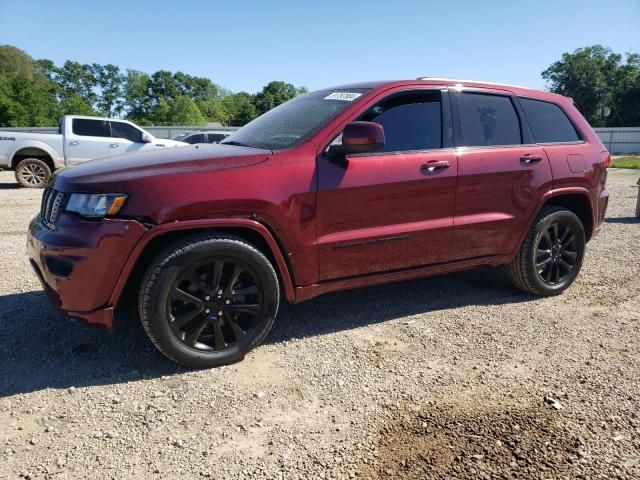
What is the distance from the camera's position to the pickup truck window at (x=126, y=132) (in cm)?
1205

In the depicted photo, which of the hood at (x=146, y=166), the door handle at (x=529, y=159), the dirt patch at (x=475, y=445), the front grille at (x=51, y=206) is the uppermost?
the door handle at (x=529, y=159)

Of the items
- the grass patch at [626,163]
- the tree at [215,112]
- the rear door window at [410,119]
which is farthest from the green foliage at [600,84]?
the rear door window at [410,119]

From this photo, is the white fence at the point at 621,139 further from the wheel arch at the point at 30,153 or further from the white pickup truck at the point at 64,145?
the wheel arch at the point at 30,153

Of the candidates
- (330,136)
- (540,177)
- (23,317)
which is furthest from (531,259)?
(23,317)

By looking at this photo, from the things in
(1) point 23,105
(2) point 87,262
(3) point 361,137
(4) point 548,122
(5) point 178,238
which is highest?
(1) point 23,105

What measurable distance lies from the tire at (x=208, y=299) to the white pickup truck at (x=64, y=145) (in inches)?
349

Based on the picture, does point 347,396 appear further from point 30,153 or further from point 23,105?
point 23,105

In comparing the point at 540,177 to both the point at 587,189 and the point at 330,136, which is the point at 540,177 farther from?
the point at 330,136

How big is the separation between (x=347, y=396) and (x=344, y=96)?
7.11 ft

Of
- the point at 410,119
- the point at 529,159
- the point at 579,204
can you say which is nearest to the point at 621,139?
the point at 579,204

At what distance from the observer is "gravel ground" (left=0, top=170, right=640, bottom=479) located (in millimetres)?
2205

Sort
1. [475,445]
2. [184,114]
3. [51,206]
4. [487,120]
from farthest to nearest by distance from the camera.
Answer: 1. [184,114]
2. [487,120]
3. [51,206]
4. [475,445]

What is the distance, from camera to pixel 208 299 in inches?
117

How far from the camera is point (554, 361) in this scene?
10.4 feet
